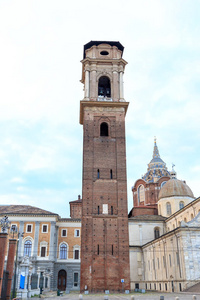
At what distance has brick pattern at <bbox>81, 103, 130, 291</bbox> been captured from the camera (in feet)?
97.0

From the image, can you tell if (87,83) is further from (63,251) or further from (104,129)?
(63,251)

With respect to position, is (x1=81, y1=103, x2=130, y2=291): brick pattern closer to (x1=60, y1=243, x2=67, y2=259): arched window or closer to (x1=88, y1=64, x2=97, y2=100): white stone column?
(x1=88, y1=64, x2=97, y2=100): white stone column

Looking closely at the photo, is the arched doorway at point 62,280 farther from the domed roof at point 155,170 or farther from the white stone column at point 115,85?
the white stone column at point 115,85

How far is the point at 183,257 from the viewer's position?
28.7m

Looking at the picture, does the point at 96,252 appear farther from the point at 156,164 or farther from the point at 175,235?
the point at 156,164

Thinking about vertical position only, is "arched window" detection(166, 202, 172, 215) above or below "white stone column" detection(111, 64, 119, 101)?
below

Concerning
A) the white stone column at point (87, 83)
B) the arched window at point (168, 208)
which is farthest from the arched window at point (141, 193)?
the white stone column at point (87, 83)

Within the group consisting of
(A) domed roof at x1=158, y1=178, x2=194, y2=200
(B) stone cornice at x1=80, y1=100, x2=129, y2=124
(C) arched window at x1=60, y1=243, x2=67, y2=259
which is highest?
(B) stone cornice at x1=80, y1=100, x2=129, y2=124

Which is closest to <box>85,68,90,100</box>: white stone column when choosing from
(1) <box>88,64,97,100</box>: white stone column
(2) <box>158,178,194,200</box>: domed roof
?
(1) <box>88,64,97,100</box>: white stone column

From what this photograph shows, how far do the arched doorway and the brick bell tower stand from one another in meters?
19.0

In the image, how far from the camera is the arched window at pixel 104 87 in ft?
130

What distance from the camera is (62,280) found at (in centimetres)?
4659

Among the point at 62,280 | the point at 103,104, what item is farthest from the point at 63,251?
the point at 103,104

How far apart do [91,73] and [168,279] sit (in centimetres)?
2458
